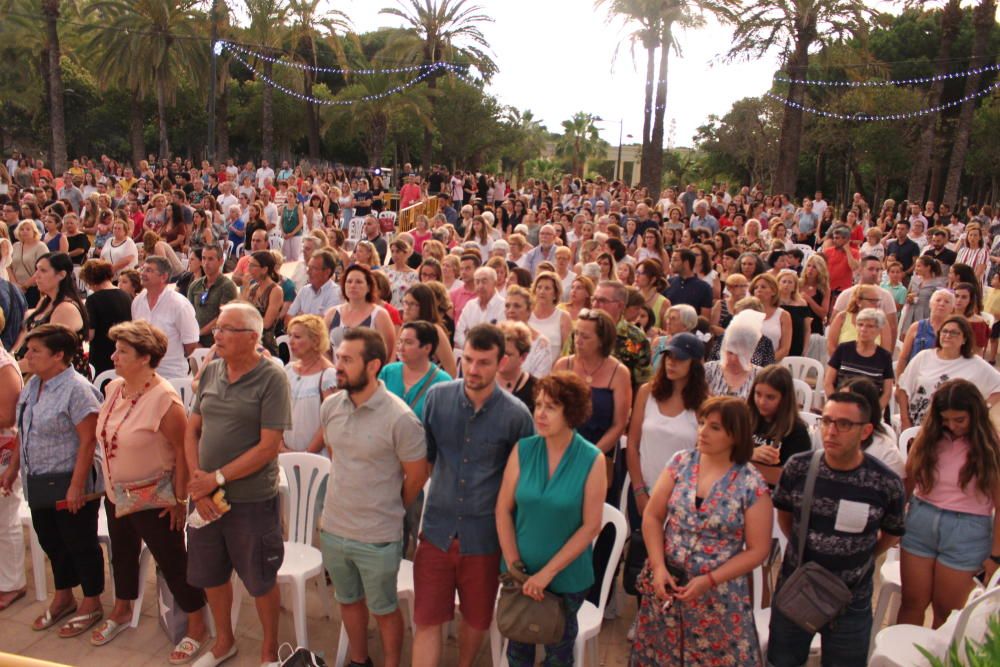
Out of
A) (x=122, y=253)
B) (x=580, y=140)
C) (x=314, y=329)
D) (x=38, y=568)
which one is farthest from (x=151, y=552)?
(x=580, y=140)

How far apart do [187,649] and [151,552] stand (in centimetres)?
50

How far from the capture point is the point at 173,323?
5789 millimetres

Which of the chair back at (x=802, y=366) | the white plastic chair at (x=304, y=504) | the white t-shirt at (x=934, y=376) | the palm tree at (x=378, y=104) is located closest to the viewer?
the white plastic chair at (x=304, y=504)

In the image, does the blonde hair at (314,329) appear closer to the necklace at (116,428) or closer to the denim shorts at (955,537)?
the necklace at (116,428)

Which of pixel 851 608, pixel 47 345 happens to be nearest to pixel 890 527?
pixel 851 608

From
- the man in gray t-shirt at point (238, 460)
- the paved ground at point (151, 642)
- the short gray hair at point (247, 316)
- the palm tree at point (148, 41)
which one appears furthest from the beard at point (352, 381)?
the palm tree at point (148, 41)

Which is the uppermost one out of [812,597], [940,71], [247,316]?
[940,71]

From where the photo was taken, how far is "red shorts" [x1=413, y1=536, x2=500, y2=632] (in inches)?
132

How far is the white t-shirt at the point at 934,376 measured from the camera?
4914mm

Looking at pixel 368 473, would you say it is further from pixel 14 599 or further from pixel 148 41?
pixel 148 41

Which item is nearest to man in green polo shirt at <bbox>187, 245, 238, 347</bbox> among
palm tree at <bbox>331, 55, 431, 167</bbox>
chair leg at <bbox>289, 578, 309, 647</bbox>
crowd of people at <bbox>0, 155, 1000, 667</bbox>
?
crowd of people at <bbox>0, 155, 1000, 667</bbox>

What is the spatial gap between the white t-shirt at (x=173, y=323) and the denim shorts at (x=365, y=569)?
2.77 m

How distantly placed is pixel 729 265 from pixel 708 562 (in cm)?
622

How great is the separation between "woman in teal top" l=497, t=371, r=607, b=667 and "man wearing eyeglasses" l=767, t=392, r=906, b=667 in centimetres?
88
